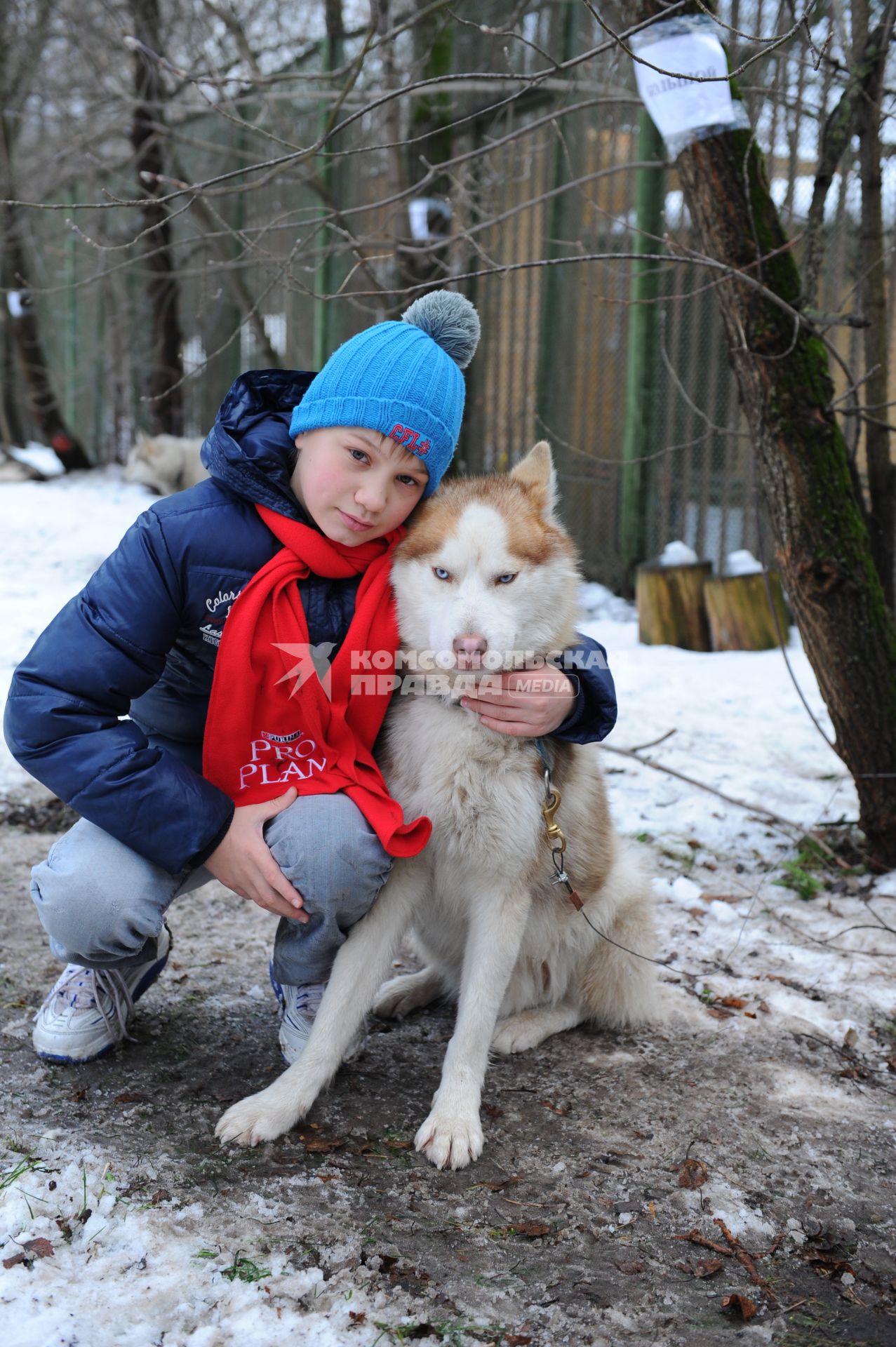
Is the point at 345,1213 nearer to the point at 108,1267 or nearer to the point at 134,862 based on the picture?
the point at 108,1267

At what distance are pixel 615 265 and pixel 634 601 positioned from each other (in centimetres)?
209

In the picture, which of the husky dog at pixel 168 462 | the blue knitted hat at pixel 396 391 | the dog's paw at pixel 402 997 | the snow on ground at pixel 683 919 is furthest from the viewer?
the husky dog at pixel 168 462

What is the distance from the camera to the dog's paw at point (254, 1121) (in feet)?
6.42

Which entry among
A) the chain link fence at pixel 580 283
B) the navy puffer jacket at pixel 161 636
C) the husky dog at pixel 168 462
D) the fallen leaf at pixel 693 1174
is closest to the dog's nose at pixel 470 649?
the navy puffer jacket at pixel 161 636

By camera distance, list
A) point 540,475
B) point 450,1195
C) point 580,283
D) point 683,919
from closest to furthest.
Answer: point 450,1195
point 540,475
point 683,919
point 580,283

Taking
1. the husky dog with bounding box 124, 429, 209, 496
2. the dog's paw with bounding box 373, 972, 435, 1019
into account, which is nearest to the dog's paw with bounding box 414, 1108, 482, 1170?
the dog's paw with bounding box 373, 972, 435, 1019

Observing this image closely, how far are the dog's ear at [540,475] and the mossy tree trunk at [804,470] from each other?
3.92 feet

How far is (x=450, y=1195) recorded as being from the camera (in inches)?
74.2

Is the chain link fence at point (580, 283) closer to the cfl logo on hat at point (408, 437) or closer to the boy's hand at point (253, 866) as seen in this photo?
the cfl logo on hat at point (408, 437)

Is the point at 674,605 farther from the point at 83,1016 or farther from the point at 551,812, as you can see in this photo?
the point at 83,1016

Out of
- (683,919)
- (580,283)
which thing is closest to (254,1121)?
(683,919)

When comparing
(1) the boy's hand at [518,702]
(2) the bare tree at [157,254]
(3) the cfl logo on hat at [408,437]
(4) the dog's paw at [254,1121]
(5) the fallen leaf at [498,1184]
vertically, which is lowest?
(5) the fallen leaf at [498,1184]

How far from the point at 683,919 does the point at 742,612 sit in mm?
2887

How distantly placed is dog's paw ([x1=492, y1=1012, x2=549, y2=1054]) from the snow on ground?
40 centimetres
